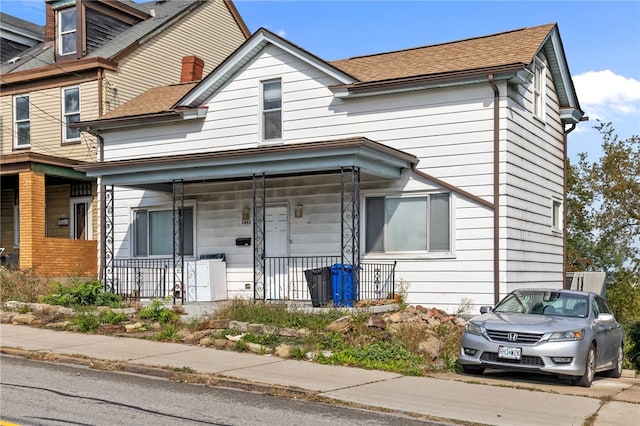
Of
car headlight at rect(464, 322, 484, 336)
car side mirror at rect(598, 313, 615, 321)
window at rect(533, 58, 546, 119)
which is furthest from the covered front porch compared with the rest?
car side mirror at rect(598, 313, 615, 321)

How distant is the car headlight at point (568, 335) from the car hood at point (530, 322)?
0.08 metres

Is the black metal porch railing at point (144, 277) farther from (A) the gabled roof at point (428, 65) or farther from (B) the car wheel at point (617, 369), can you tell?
(B) the car wheel at point (617, 369)

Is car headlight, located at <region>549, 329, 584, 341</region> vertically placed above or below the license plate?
above

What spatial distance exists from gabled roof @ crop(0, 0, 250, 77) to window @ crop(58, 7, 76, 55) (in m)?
0.64

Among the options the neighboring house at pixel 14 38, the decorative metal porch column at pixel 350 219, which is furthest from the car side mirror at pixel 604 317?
the neighboring house at pixel 14 38

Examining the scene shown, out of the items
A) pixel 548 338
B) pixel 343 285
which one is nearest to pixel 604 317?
pixel 548 338

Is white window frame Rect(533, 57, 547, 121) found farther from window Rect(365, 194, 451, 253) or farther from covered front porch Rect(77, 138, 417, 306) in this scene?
covered front porch Rect(77, 138, 417, 306)

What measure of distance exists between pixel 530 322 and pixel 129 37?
19795 millimetres

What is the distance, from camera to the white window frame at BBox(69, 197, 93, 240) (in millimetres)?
24812

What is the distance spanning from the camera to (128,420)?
25.8 feet

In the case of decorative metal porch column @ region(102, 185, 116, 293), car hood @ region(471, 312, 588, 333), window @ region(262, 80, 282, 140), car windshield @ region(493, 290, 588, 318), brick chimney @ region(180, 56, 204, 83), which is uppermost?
brick chimney @ region(180, 56, 204, 83)

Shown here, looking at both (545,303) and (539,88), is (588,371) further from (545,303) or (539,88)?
(539,88)

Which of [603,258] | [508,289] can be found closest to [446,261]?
[508,289]

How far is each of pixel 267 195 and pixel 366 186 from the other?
2706 mm
